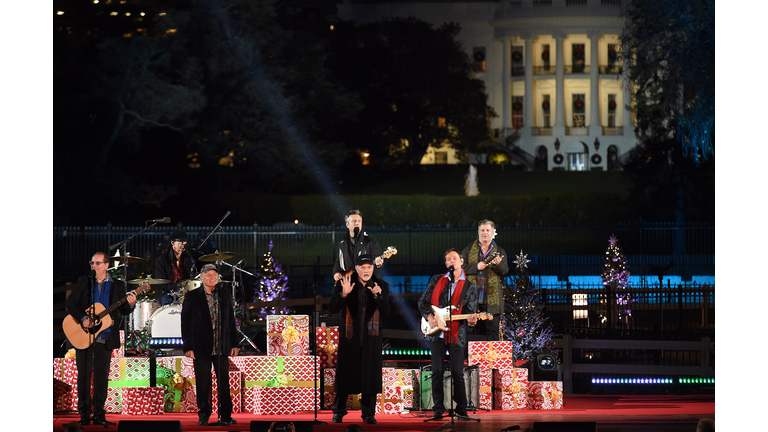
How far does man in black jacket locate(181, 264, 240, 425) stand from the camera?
9.32m

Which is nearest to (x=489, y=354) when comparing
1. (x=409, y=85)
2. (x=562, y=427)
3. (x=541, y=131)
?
(x=562, y=427)

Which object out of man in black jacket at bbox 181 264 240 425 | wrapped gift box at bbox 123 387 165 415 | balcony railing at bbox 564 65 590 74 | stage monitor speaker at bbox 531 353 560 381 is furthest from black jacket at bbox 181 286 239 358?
balcony railing at bbox 564 65 590 74

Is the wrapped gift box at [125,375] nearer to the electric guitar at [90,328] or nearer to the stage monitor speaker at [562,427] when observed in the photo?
the electric guitar at [90,328]

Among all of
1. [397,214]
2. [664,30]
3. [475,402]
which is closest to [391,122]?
[397,214]

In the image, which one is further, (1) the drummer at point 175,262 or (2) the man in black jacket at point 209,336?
(1) the drummer at point 175,262

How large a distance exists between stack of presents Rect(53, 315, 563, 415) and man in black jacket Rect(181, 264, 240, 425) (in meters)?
0.48

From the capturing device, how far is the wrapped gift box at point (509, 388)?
1019 centimetres

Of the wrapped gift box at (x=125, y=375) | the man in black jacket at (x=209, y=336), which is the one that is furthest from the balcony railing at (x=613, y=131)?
the man in black jacket at (x=209, y=336)

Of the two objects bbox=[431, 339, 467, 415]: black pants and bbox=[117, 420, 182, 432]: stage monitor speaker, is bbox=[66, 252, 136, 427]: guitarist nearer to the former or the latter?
bbox=[117, 420, 182, 432]: stage monitor speaker

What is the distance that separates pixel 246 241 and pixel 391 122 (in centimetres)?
1647

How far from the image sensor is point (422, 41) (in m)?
45.5

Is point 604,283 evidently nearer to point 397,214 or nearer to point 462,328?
point 462,328

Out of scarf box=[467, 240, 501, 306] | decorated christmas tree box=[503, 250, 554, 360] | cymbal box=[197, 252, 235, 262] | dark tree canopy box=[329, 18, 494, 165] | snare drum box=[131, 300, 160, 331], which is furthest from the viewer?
dark tree canopy box=[329, 18, 494, 165]

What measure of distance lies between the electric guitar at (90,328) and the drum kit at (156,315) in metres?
1.52
